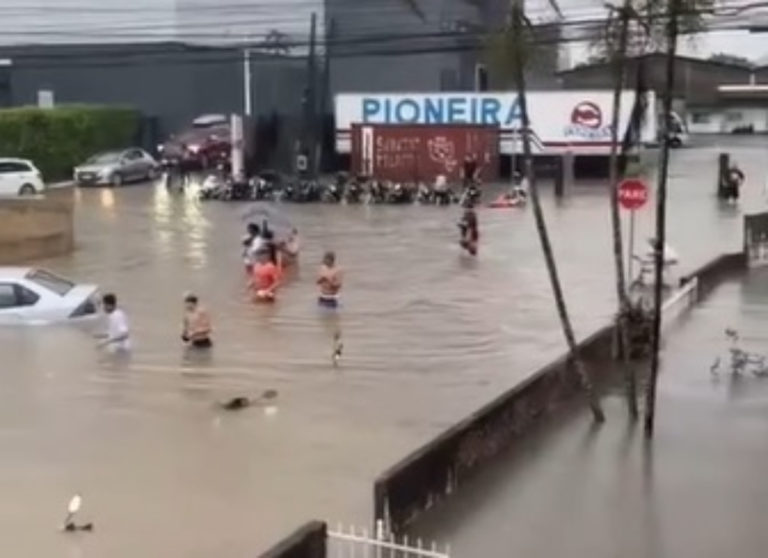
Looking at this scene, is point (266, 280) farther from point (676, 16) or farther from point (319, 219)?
point (319, 219)

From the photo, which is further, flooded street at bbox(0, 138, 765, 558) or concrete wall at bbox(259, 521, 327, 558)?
flooded street at bbox(0, 138, 765, 558)

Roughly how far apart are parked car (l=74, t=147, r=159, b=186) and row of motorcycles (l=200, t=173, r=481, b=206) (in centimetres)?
549

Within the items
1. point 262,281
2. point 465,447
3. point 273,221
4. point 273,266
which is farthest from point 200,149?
point 465,447

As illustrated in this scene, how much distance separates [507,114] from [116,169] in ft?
45.4

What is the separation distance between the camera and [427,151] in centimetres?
5525

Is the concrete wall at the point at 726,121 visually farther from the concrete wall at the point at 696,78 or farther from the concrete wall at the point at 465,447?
the concrete wall at the point at 465,447

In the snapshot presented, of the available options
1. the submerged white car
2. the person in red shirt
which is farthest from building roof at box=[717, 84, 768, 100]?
the submerged white car

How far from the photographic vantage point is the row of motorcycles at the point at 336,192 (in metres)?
48.2

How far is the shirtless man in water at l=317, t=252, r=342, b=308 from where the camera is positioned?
82.1ft

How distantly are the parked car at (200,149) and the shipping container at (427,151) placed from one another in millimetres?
6142

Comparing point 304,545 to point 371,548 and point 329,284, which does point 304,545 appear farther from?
point 329,284

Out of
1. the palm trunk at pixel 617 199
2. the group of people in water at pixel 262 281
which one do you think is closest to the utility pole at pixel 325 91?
the group of people in water at pixel 262 281

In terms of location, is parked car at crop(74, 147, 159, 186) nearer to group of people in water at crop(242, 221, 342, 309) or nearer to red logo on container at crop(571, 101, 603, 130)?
red logo on container at crop(571, 101, 603, 130)

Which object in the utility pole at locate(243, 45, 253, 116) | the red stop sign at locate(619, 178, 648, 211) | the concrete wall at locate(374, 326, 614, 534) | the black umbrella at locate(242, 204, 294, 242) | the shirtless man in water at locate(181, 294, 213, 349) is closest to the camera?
the concrete wall at locate(374, 326, 614, 534)
